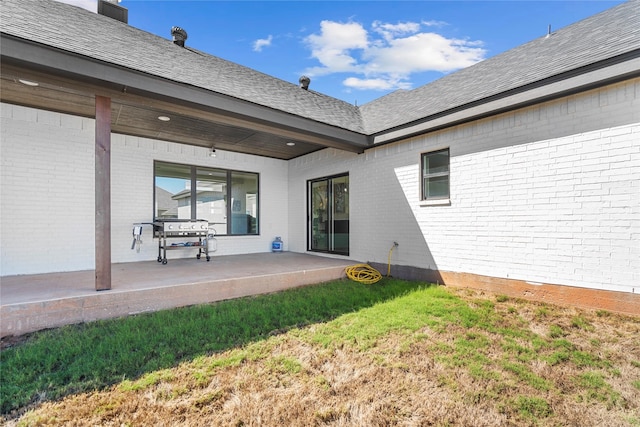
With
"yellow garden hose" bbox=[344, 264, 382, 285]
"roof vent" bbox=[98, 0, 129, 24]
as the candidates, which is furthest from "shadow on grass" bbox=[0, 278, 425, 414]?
"roof vent" bbox=[98, 0, 129, 24]

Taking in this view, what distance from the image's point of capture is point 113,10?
227 inches

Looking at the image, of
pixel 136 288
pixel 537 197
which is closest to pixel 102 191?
pixel 136 288

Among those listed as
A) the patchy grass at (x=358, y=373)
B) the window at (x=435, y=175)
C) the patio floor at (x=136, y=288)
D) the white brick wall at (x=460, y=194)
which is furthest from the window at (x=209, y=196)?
the window at (x=435, y=175)

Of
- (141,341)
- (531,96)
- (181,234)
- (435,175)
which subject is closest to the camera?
(141,341)

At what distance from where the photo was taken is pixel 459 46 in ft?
23.9

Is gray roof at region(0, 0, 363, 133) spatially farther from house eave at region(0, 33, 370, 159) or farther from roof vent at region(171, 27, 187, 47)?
roof vent at region(171, 27, 187, 47)

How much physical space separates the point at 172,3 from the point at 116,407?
7.30m

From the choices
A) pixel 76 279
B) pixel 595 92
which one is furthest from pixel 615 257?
pixel 76 279

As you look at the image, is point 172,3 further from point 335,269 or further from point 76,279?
point 335,269

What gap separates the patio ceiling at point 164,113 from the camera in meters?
3.46

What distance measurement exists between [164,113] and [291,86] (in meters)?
3.22

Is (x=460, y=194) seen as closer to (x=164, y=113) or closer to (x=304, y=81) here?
(x=304, y=81)

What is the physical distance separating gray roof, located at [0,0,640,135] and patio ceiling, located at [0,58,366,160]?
11.0 inches

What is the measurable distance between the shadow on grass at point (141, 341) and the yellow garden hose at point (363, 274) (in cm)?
101
